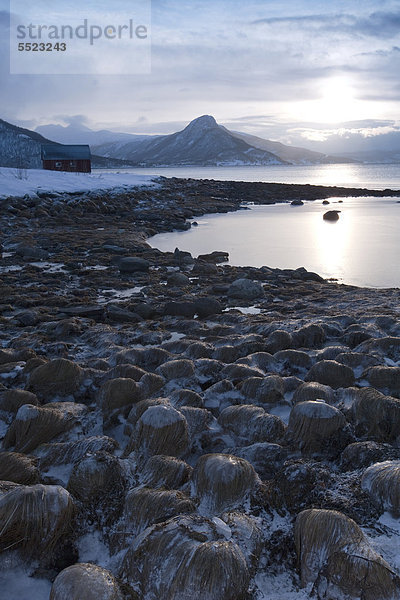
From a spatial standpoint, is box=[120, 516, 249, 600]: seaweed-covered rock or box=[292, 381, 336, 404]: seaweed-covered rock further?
box=[292, 381, 336, 404]: seaweed-covered rock

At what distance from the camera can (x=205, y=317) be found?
8109 millimetres

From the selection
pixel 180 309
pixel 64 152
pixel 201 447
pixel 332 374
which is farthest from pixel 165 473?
pixel 64 152

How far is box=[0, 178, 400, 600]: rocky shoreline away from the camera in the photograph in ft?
7.62

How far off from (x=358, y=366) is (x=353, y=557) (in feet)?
9.84

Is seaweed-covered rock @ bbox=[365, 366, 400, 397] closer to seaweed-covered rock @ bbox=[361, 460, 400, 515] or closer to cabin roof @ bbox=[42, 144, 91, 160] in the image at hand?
seaweed-covered rock @ bbox=[361, 460, 400, 515]

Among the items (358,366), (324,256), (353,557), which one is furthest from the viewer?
(324,256)

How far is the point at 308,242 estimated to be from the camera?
1909cm

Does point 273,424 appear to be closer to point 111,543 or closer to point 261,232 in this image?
point 111,543

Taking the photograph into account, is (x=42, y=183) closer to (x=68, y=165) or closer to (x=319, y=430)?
(x=68, y=165)

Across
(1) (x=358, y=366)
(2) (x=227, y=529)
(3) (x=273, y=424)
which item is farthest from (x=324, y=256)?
(2) (x=227, y=529)

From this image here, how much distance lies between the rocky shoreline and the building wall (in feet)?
132

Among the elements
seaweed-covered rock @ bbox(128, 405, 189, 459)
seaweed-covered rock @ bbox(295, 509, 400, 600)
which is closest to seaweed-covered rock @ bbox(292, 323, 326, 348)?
seaweed-covered rock @ bbox(128, 405, 189, 459)

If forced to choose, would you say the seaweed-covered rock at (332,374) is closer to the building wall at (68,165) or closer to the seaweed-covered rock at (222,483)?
the seaweed-covered rock at (222,483)

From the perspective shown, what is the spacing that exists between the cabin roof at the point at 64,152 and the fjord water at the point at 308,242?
22937 millimetres
